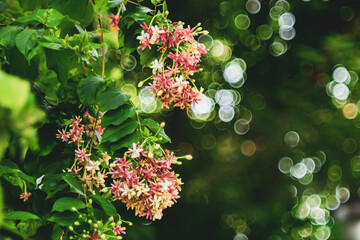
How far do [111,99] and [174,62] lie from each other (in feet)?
0.72

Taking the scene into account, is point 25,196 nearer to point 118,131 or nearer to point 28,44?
point 118,131

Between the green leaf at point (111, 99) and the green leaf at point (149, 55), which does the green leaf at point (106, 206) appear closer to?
the green leaf at point (111, 99)

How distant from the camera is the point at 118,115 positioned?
1.24 meters

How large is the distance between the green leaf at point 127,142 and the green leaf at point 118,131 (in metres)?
0.02

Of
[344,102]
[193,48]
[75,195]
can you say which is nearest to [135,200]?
[75,195]

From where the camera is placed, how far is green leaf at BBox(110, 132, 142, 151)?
46.8 inches

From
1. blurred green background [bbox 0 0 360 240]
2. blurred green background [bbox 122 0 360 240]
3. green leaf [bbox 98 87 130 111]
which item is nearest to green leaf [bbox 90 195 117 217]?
green leaf [bbox 98 87 130 111]

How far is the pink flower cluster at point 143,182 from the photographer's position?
3.66ft

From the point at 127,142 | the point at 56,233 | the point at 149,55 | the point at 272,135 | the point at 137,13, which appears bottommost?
the point at 272,135

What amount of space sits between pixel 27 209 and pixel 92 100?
0.39 m

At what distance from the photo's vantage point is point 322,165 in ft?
17.4

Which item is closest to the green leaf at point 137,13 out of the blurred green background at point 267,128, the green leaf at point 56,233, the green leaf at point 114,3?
the green leaf at point 114,3

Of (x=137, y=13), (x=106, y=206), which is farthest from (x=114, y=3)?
(x=106, y=206)

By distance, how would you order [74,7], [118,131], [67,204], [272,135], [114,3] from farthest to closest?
[272,135] < [74,7] < [114,3] < [118,131] < [67,204]
